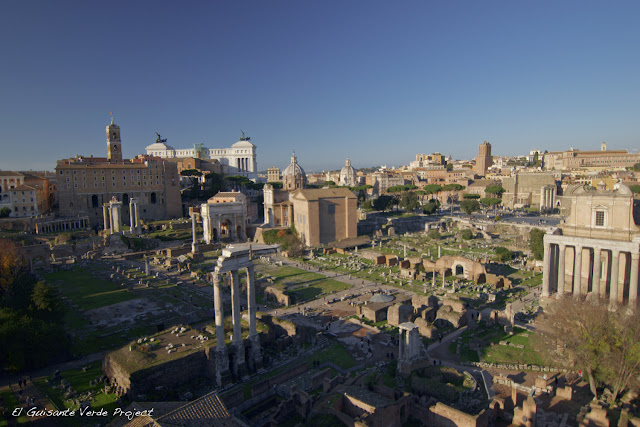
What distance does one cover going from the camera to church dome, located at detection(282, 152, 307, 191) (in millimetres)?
73438

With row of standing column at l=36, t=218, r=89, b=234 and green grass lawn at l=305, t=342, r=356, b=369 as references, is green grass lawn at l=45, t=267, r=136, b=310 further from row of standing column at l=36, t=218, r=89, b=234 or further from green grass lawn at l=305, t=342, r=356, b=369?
row of standing column at l=36, t=218, r=89, b=234

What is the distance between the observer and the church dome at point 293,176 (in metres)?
73.4

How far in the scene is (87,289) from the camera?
3272 cm

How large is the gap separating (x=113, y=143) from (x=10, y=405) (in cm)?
6523

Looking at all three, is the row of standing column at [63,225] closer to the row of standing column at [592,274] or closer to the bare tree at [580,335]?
the row of standing column at [592,274]

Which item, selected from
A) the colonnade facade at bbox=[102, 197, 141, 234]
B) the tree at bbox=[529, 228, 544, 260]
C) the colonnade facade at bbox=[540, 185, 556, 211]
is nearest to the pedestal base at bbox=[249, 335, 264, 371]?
the tree at bbox=[529, 228, 544, 260]

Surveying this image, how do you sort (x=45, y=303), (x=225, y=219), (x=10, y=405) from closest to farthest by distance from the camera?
(x=10, y=405) → (x=45, y=303) → (x=225, y=219)

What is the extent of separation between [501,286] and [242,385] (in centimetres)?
2227

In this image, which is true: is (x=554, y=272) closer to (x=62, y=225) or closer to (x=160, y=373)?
(x=160, y=373)

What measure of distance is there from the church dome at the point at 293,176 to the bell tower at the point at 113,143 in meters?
29.7

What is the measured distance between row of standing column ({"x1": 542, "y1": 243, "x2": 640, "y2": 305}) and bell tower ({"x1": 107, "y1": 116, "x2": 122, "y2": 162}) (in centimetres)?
6911

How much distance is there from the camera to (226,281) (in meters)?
34.3

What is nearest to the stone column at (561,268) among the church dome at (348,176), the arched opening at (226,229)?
the arched opening at (226,229)

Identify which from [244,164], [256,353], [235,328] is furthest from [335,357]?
[244,164]
